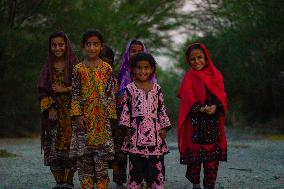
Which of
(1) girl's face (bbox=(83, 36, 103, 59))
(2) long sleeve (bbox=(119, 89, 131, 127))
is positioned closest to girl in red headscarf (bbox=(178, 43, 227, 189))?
(2) long sleeve (bbox=(119, 89, 131, 127))

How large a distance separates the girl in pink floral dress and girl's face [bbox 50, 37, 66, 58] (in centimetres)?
93

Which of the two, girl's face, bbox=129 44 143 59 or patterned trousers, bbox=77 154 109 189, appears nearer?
patterned trousers, bbox=77 154 109 189

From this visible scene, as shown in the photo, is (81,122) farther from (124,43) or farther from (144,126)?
(124,43)

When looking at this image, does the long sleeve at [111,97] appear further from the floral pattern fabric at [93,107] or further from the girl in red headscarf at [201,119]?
the girl in red headscarf at [201,119]

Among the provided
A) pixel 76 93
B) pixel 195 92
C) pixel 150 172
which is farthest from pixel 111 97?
pixel 195 92

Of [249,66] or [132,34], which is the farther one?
[132,34]

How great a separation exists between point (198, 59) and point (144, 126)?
1100 mm

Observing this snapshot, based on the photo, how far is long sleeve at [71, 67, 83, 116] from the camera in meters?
5.94

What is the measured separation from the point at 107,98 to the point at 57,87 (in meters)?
0.76

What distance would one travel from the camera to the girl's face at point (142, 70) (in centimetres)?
605

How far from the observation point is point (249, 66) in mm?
22672

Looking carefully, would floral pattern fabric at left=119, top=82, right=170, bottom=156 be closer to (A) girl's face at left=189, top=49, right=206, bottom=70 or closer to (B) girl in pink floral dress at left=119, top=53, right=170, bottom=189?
(B) girl in pink floral dress at left=119, top=53, right=170, bottom=189

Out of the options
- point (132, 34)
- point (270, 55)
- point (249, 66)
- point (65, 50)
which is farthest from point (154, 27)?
point (65, 50)

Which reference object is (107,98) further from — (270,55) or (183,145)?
(270,55)
